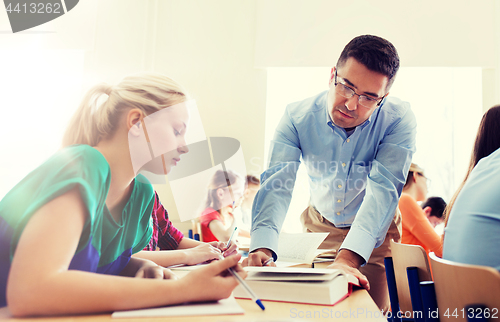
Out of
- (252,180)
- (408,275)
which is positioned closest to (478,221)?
(408,275)

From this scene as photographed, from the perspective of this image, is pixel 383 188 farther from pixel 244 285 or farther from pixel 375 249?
pixel 244 285

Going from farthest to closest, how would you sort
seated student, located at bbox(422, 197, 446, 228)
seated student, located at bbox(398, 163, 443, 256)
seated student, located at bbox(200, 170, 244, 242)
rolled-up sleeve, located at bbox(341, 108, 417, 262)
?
1. seated student, located at bbox(422, 197, 446, 228)
2. seated student, located at bbox(200, 170, 244, 242)
3. seated student, located at bbox(398, 163, 443, 256)
4. rolled-up sleeve, located at bbox(341, 108, 417, 262)

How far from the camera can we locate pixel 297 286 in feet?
2.24

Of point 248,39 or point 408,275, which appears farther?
point 248,39

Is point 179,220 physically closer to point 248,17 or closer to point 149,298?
point 248,17

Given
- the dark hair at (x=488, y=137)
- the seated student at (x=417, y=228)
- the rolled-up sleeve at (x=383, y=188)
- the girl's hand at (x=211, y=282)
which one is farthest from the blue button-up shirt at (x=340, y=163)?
the seated student at (x=417, y=228)

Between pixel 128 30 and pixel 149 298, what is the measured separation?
11.7 ft

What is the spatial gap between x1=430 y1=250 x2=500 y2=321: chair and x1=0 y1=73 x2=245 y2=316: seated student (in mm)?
444

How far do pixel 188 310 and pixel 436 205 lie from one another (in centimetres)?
320

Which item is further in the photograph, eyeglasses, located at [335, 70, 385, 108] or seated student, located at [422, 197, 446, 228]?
seated student, located at [422, 197, 446, 228]

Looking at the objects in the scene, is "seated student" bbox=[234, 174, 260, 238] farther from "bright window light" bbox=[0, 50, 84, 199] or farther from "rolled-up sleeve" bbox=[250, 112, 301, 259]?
"rolled-up sleeve" bbox=[250, 112, 301, 259]

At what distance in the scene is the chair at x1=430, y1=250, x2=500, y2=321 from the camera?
25.1 inches
